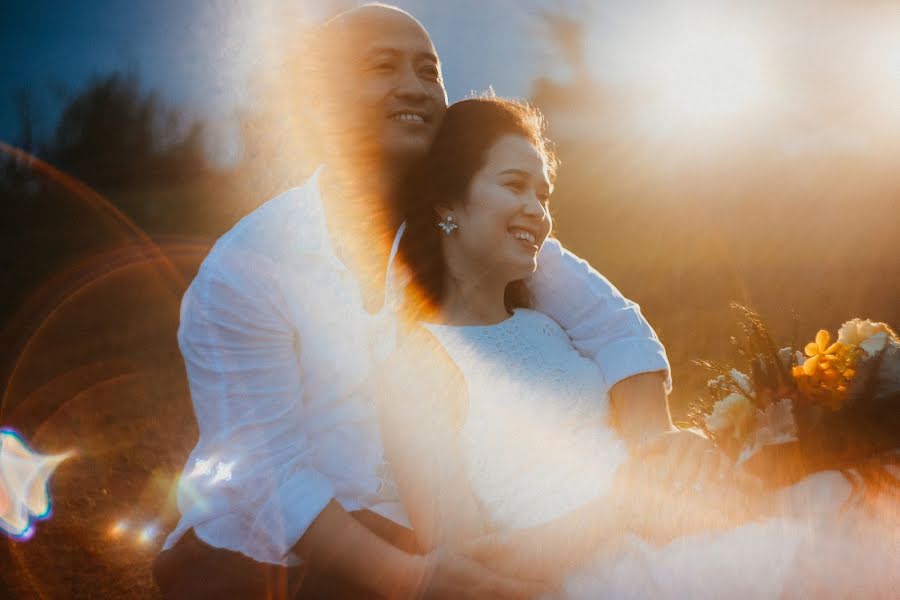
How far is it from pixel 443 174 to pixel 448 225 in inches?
8.2

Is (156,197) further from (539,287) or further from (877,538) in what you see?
(877,538)

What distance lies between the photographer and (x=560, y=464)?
7.93 ft

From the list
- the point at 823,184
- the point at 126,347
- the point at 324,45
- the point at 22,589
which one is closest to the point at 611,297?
the point at 324,45

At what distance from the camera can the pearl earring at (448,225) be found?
2.73 m

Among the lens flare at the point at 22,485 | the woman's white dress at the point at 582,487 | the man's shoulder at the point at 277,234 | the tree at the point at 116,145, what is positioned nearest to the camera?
the woman's white dress at the point at 582,487

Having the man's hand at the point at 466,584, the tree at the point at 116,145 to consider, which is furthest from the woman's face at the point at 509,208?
the tree at the point at 116,145

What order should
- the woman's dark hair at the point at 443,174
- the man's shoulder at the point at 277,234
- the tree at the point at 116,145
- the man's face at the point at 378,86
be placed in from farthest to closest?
the tree at the point at 116,145, the woman's dark hair at the point at 443,174, the man's face at the point at 378,86, the man's shoulder at the point at 277,234

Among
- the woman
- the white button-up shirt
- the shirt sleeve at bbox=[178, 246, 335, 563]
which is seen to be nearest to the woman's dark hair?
the woman

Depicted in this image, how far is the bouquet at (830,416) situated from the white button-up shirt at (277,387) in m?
1.20

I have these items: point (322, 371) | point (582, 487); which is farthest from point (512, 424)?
point (322, 371)

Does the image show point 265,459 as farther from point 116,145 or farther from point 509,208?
point 116,145

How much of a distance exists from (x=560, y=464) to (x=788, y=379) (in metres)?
0.81

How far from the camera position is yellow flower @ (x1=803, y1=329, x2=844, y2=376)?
2.12 m

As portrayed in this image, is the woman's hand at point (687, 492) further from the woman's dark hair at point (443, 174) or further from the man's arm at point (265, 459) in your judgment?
the woman's dark hair at point (443, 174)
